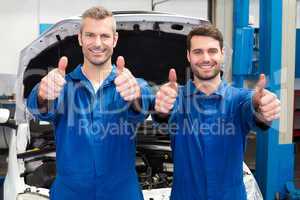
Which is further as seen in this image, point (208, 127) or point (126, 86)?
point (208, 127)

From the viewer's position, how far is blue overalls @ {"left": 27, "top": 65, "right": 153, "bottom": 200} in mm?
1630

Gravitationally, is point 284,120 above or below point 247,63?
below

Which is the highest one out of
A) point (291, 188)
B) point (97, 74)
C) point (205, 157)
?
point (97, 74)

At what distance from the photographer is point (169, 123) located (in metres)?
1.71

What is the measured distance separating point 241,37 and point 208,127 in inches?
117

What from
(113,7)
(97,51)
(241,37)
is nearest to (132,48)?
(97,51)

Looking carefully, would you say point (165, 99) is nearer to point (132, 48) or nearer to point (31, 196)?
point (31, 196)

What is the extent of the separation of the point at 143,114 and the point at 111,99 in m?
0.17

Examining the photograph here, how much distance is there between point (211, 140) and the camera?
1.68 m

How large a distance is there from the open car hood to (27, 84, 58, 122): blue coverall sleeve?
0.59m

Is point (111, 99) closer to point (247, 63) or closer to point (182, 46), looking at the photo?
point (182, 46)

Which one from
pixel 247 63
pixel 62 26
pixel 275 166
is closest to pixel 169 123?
pixel 62 26

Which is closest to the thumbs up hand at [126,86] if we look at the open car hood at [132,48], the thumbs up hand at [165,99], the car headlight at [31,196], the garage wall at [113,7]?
the thumbs up hand at [165,99]

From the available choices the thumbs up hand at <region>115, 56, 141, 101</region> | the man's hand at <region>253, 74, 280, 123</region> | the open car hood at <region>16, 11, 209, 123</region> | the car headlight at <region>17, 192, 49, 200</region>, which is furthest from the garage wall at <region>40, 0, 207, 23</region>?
the man's hand at <region>253, 74, 280, 123</region>
